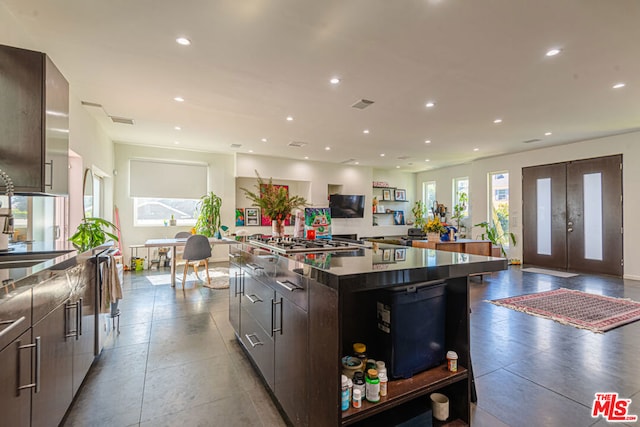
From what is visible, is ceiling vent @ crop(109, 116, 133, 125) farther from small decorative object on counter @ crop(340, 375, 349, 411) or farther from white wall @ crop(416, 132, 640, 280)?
white wall @ crop(416, 132, 640, 280)

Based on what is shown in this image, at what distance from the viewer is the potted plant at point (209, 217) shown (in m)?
7.06

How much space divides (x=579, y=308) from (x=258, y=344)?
4.02 metres

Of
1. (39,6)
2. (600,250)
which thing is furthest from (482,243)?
(39,6)

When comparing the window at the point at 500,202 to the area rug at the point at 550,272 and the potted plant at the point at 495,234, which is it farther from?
the area rug at the point at 550,272

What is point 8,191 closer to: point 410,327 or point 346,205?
point 410,327

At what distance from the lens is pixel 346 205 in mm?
9094

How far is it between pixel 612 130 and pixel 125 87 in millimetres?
8145

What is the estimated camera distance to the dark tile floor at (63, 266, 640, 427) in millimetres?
1764

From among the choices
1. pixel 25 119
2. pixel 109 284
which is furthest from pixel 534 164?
pixel 25 119

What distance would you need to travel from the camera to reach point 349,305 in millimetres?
1541

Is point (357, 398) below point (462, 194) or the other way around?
below

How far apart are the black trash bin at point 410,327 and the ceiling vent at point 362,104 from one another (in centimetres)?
325

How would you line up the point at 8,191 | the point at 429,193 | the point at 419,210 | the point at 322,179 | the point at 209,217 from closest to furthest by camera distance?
1. the point at 8,191
2. the point at 209,217
3. the point at 322,179
4. the point at 419,210
5. the point at 429,193

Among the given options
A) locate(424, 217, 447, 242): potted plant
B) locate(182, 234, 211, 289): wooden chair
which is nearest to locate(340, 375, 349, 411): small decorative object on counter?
locate(182, 234, 211, 289): wooden chair
